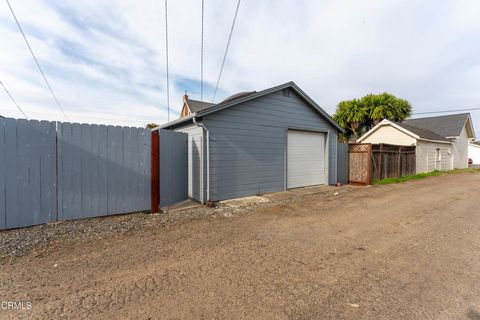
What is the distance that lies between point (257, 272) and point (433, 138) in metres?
20.6

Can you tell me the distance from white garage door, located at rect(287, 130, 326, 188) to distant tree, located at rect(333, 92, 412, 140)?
1697 centimetres

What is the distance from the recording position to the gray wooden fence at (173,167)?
240 inches

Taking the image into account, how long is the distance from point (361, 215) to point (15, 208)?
24.4 ft

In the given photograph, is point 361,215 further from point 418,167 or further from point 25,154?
point 418,167

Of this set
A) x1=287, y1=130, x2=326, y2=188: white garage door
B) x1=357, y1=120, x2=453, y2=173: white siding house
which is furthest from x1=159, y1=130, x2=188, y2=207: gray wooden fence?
x1=357, y1=120, x2=453, y2=173: white siding house

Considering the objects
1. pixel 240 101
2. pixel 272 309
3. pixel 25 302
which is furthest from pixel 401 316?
pixel 240 101

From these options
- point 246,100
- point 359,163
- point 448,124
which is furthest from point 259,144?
point 448,124

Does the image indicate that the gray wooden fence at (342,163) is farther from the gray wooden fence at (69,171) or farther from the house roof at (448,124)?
the house roof at (448,124)

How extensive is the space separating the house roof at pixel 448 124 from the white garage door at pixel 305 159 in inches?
759

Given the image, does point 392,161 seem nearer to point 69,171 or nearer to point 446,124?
point 69,171

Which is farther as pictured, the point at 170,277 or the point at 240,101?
the point at 240,101

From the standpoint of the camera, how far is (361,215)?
5609 mm

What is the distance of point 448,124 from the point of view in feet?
73.7

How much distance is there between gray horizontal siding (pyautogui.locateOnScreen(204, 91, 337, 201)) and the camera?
706 centimetres
